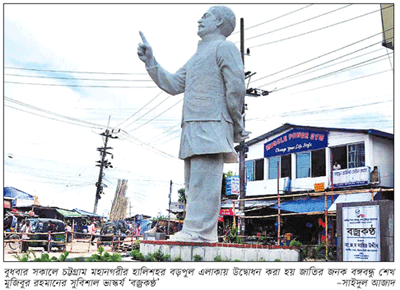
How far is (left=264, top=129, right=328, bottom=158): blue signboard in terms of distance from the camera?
21.6m

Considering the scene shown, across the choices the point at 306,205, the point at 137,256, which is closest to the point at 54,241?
the point at 137,256

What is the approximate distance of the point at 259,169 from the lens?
2484 centimetres

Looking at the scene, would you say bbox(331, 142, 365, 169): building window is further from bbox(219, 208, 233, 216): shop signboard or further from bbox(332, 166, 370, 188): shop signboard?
bbox(219, 208, 233, 216): shop signboard

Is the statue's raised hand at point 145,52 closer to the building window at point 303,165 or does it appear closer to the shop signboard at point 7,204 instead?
the building window at point 303,165

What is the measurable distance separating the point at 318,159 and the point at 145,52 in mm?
16899

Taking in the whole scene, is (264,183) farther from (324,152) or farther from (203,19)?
(203,19)

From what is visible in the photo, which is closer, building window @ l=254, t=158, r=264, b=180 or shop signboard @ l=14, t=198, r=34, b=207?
building window @ l=254, t=158, r=264, b=180

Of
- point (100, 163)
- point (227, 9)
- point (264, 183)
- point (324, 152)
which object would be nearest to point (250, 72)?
point (324, 152)

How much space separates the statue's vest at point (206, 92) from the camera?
5.95m

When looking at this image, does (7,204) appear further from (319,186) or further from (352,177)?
(352,177)

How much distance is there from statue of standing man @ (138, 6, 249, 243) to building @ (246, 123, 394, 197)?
39.0 feet

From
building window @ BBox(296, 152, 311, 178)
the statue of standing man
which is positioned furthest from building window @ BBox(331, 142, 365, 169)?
the statue of standing man

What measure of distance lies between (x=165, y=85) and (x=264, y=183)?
18094 millimetres
